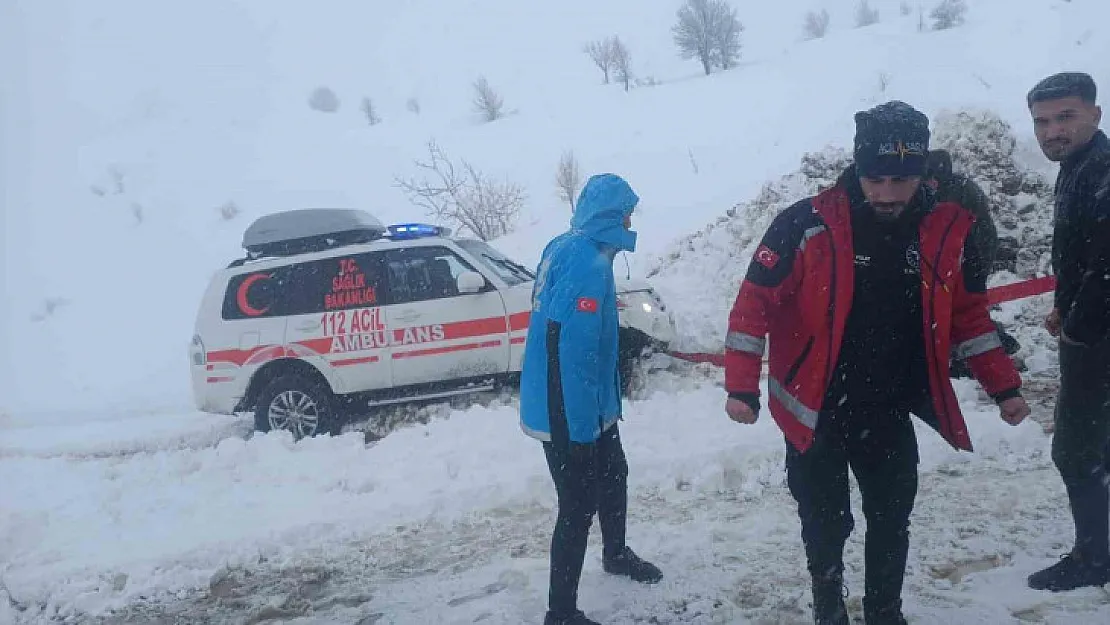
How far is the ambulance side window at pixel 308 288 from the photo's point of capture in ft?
24.5

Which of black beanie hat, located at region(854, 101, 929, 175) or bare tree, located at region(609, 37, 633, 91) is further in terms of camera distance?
bare tree, located at region(609, 37, 633, 91)

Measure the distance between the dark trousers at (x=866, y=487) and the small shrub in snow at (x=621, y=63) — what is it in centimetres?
2956

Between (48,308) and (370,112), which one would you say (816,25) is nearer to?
(370,112)

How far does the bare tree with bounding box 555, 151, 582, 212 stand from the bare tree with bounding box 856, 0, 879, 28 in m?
22.4

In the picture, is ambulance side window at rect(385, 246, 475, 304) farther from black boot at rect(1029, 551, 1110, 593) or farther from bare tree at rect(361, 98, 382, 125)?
bare tree at rect(361, 98, 382, 125)

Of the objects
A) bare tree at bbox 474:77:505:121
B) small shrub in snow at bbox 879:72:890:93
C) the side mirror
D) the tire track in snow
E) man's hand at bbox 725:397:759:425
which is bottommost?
the tire track in snow

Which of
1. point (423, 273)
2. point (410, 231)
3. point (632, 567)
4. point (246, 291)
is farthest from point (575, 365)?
point (246, 291)

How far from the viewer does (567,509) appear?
3.16 metres

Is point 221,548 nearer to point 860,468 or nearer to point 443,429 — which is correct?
point 443,429

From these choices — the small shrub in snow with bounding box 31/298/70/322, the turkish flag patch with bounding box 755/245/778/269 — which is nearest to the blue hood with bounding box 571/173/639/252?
the turkish flag patch with bounding box 755/245/778/269

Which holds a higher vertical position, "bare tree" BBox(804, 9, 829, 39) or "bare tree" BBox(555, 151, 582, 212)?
"bare tree" BBox(804, 9, 829, 39)

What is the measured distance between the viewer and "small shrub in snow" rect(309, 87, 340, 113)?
40.3 m

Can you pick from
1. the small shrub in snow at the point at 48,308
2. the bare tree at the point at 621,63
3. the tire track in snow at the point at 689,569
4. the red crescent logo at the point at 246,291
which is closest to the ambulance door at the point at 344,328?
the red crescent logo at the point at 246,291

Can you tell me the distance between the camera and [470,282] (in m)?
7.26
